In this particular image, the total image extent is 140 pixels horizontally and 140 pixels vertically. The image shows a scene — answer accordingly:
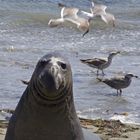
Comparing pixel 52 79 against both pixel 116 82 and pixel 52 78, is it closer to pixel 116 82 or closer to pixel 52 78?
pixel 52 78

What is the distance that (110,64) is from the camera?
34.8 ft

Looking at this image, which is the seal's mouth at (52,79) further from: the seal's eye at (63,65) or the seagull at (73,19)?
the seagull at (73,19)

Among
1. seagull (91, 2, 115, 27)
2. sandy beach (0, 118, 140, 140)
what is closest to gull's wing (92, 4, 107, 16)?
seagull (91, 2, 115, 27)

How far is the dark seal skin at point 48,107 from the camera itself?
279cm

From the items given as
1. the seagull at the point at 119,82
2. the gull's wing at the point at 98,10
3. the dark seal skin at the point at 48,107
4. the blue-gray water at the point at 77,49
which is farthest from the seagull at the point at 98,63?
the dark seal skin at the point at 48,107

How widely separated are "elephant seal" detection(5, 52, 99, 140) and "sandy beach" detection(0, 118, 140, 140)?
7.94 feet

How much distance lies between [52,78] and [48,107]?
0.98 ft

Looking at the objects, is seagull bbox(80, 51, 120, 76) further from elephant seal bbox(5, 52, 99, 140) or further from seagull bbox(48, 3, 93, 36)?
elephant seal bbox(5, 52, 99, 140)

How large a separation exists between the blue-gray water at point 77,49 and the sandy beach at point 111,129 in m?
0.37

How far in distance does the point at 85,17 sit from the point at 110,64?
6.50 meters

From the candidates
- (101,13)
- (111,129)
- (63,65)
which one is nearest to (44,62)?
(63,65)

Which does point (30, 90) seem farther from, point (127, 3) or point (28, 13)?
point (127, 3)

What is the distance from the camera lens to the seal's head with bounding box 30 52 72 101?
2.73 metres

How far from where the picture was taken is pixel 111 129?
6.30 meters
